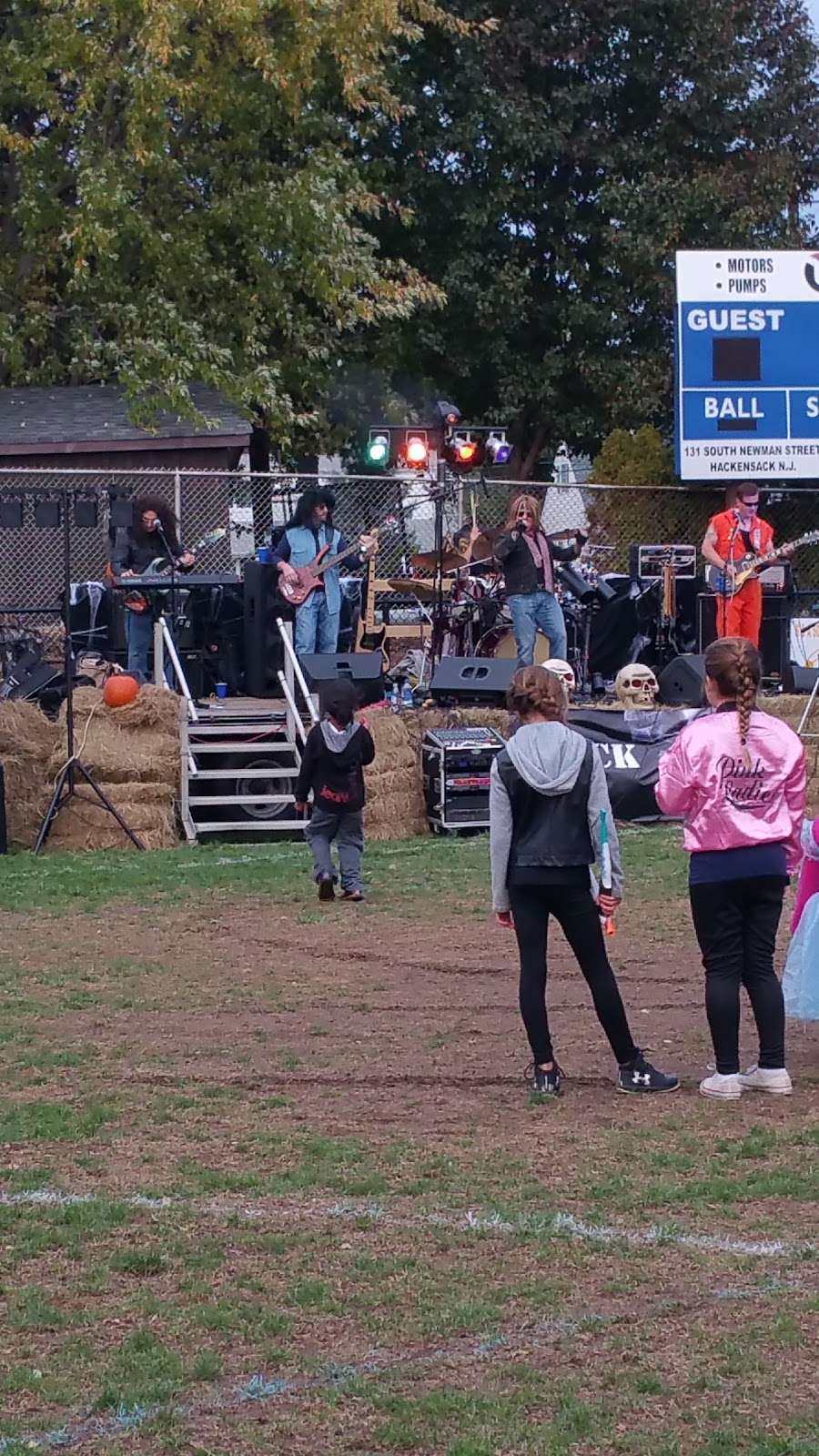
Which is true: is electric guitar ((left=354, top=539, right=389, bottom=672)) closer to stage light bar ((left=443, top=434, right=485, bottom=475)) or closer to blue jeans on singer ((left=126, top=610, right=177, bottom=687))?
stage light bar ((left=443, top=434, right=485, bottom=475))

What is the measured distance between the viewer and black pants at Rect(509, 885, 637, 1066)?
21.8 feet

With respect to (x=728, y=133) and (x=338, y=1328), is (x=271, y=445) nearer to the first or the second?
(x=728, y=133)

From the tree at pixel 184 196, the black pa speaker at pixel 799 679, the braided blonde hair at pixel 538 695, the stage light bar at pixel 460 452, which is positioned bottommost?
the black pa speaker at pixel 799 679

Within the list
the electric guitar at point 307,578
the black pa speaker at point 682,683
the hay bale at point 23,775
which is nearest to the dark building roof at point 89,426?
the electric guitar at point 307,578

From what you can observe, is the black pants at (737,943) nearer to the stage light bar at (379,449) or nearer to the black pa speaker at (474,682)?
the black pa speaker at (474,682)

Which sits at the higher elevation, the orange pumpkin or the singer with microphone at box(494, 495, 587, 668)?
the singer with microphone at box(494, 495, 587, 668)

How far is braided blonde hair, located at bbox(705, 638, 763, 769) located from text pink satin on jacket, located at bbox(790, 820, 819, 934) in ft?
2.54

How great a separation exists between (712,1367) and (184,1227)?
1.72 metres

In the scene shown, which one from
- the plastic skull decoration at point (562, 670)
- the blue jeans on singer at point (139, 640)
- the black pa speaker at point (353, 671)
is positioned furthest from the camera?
the blue jeans on singer at point (139, 640)

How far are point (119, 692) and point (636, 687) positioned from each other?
13.6 feet

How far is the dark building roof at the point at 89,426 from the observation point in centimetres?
2091

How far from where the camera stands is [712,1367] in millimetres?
4211

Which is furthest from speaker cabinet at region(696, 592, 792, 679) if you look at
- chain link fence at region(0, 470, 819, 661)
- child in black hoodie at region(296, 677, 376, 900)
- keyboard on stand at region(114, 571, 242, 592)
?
child in black hoodie at region(296, 677, 376, 900)

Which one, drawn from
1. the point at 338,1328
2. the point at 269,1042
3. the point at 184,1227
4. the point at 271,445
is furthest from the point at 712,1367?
the point at 271,445
